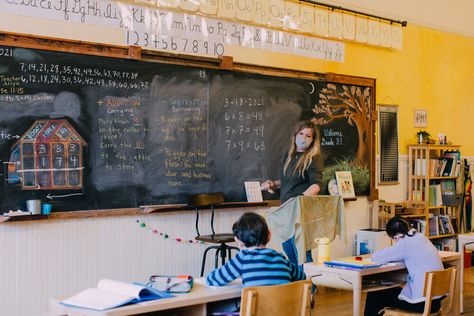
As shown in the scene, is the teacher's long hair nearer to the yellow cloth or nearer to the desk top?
the yellow cloth

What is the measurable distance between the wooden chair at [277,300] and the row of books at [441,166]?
221 inches

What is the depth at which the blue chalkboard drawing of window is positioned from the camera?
5.29 m

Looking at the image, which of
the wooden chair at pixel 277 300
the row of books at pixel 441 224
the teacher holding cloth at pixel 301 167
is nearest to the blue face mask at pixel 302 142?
the teacher holding cloth at pixel 301 167

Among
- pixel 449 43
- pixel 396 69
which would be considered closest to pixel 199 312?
pixel 396 69

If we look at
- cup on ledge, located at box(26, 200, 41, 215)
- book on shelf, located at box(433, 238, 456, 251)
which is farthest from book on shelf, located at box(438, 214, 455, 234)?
cup on ledge, located at box(26, 200, 41, 215)

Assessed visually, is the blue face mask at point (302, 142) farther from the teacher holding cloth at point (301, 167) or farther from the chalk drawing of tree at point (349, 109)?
the chalk drawing of tree at point (349, 109)

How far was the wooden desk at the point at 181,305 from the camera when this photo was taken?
298cm

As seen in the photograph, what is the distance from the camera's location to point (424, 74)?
8930 mm

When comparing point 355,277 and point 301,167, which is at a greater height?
point 301,167

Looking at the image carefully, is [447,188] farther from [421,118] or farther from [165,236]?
[165,236]

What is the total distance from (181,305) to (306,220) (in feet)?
9.85

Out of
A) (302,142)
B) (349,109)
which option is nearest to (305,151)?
(302,142)

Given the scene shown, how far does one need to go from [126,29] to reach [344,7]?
118 inches

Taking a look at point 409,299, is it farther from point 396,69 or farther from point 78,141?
point 396,69
